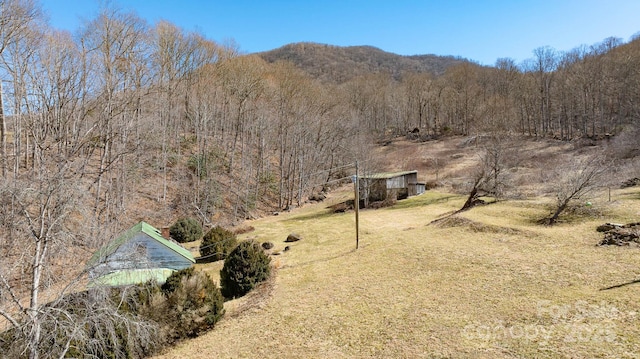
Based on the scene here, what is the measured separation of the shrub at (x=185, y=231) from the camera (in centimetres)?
2458

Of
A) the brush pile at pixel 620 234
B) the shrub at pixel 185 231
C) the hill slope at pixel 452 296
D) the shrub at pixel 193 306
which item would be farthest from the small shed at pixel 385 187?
the shrub at pixel 193 306

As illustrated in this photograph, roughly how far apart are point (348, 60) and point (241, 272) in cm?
14841

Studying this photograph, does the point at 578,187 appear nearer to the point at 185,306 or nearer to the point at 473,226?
the point at 473,226

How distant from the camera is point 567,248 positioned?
1482cm

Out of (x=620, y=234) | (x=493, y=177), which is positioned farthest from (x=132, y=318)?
(x=493, y=177)

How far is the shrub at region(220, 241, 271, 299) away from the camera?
48.5 feet

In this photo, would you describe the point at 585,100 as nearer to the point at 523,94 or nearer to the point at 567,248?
the point at 523,94

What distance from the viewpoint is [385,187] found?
108 ft

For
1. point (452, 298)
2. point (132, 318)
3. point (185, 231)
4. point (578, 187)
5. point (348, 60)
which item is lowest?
point (452, 298)

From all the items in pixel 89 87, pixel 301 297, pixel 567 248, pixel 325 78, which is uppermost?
pixel 325 78

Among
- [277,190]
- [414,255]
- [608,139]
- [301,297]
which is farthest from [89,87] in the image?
[608,139]

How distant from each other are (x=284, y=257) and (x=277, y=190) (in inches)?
803

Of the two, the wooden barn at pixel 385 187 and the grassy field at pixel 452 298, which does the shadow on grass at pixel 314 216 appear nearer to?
the wooden barn at pixel 385 187

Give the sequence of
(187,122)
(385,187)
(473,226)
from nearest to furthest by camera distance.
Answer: (473,226), (385,187), (187,122)
